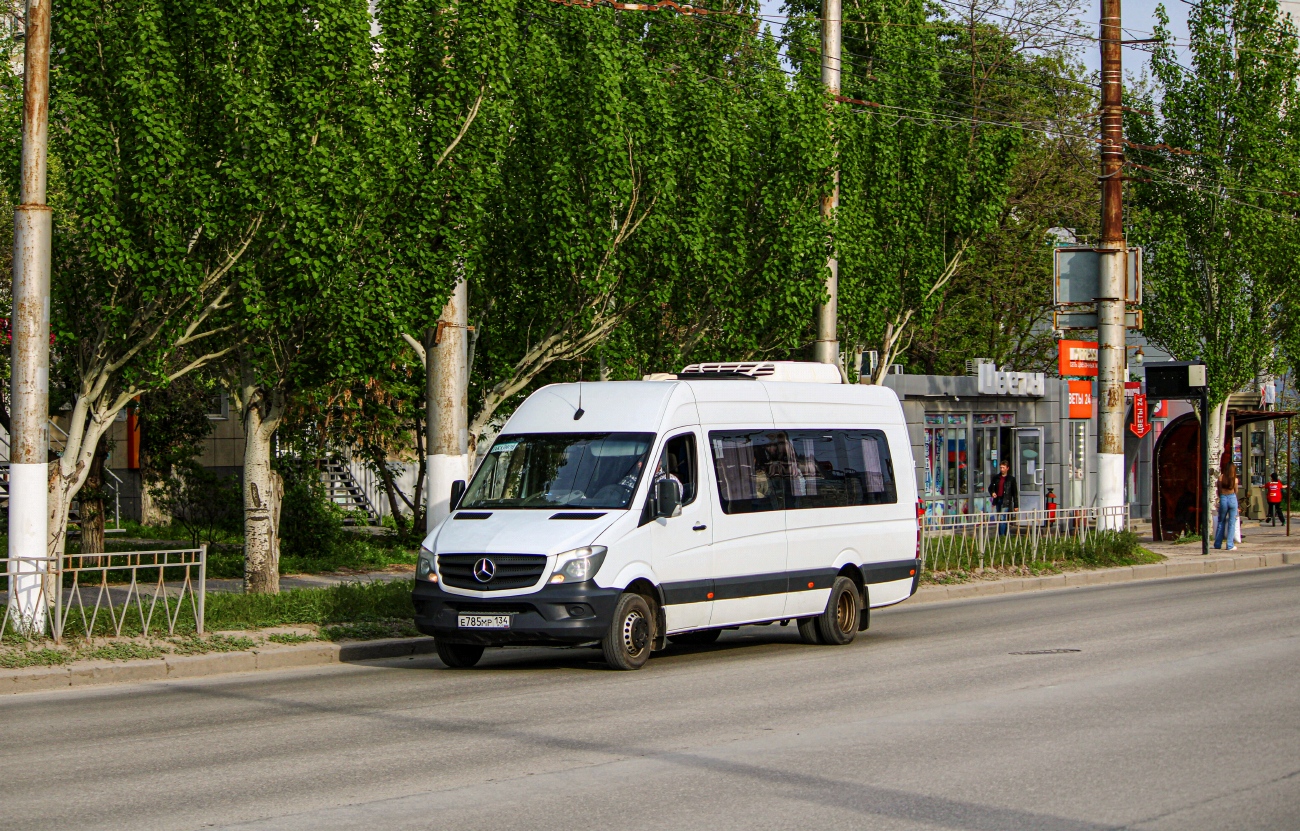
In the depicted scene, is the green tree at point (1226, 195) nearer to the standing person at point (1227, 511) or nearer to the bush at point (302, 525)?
the standing person at point (1227, 511)

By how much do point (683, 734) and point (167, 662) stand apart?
19.0ft

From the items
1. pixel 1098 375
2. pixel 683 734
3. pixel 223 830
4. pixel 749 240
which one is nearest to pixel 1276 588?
pixel 1098 375

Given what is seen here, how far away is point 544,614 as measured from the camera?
12891mm

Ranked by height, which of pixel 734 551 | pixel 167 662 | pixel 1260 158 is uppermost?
pixel 1260 158

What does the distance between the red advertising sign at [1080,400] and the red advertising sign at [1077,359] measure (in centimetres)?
21

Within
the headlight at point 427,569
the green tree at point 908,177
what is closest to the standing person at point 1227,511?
the green tree at point 908,177

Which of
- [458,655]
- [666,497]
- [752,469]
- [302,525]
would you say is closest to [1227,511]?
[302,525]

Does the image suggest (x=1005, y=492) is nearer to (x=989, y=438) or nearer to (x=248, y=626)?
(x=989, y=438)

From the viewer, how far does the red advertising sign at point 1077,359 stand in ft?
84.1

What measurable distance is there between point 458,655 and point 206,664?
7.19 feet

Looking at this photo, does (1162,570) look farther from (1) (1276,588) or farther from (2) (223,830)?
(2) (223,830)

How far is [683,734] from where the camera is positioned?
9734mm

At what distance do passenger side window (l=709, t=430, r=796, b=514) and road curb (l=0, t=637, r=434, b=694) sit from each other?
3.44m

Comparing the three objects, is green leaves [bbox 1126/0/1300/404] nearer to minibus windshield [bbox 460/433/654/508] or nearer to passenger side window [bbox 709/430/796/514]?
passenger side window [bbox 709/430/796/514]
